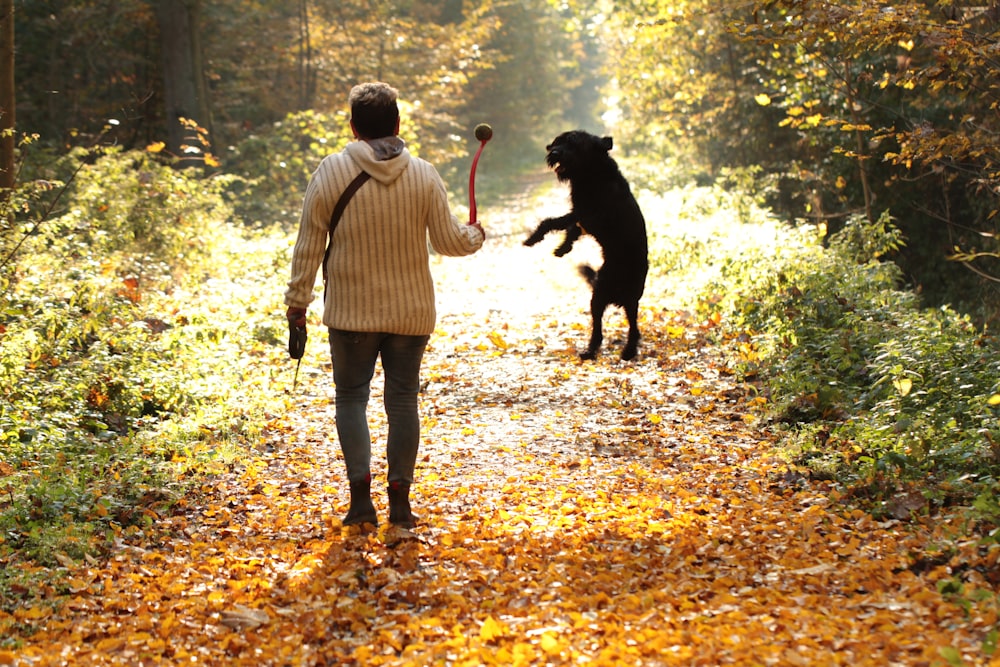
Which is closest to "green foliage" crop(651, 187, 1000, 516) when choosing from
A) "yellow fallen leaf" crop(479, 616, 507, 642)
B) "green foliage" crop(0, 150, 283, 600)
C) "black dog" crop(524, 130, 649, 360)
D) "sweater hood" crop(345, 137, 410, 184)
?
"black dog" crop(524, 130, 649, 360)

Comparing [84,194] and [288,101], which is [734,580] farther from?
[288,101]

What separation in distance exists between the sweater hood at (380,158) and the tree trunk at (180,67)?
12.8 m

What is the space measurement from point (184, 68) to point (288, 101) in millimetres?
6038

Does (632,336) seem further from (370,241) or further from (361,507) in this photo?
(370,241)

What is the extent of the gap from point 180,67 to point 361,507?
1384 centimetres

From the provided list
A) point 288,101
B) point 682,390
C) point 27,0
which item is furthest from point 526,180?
point 682,390

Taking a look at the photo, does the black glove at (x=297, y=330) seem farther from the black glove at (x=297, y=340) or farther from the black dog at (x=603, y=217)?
the black dog at (x=603, y=217)

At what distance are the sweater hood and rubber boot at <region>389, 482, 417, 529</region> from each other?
1.53 m

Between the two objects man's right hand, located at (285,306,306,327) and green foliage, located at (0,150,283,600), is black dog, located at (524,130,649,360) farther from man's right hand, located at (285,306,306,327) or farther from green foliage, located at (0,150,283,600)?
green foliage, located at (0,150,283,600)

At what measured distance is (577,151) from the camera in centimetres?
679

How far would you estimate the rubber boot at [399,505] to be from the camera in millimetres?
4805

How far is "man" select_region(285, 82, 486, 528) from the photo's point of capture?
4508 millimetres

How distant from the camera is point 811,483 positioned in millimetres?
5332

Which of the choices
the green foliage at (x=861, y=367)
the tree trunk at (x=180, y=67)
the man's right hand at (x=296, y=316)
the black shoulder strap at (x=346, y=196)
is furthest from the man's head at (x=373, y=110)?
the tree trunk at (x=180, y=67)
